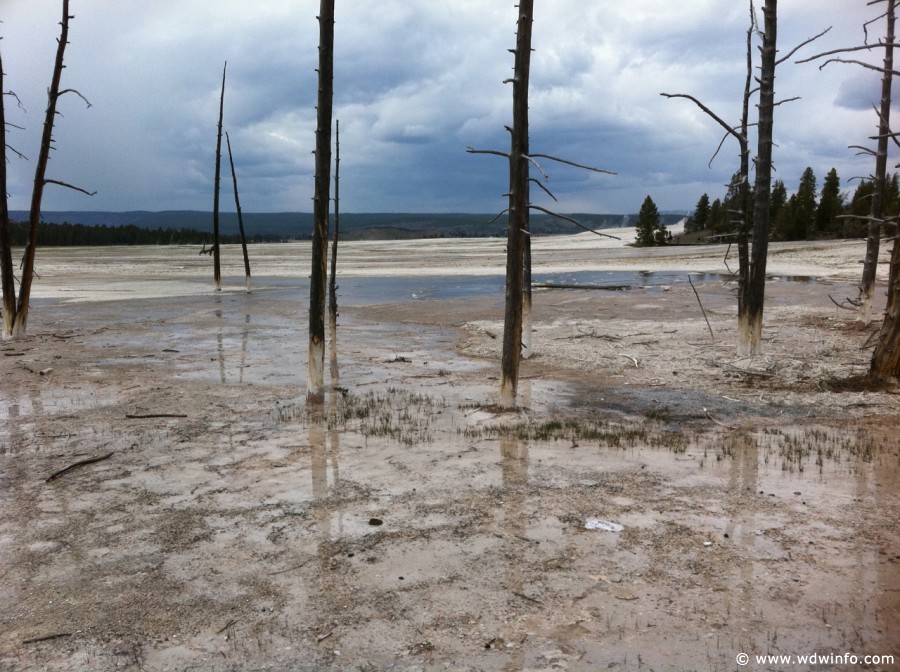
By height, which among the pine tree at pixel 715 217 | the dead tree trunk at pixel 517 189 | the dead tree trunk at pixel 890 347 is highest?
the pine tree at pixel 715 217

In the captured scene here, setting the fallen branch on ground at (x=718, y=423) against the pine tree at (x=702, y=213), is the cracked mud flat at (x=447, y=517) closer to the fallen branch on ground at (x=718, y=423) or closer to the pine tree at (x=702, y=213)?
the fallen branch on ground at (x=718, y=423)

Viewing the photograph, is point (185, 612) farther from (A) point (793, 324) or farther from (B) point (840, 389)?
(A) point (793, 324)

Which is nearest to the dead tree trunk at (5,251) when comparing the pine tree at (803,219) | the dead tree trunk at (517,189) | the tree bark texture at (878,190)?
the dead tree trunk at (517,189)

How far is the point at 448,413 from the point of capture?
1071 centimetres

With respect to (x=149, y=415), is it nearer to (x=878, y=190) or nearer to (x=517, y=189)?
(x=517, y=189)

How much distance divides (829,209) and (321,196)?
70.9 meters

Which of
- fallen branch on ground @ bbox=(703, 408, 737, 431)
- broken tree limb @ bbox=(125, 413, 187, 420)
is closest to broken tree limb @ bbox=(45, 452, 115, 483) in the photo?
broken tree limb @ bbox=(125, 413, 187, 420)

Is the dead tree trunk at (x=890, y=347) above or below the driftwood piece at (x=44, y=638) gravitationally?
above

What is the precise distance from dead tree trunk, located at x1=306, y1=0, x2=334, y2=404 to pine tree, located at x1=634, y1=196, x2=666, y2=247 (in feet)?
255

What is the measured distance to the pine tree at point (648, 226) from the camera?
8519 centimetres

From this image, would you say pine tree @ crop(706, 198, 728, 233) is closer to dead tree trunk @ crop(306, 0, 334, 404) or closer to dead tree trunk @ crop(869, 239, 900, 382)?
dead tree trunk @ crop(869, 239, 900, 382)

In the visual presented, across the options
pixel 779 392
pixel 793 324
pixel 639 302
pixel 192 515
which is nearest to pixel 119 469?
pixel 192 515

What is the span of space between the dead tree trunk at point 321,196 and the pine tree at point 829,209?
6871cm

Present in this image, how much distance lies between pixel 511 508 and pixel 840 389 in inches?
318
